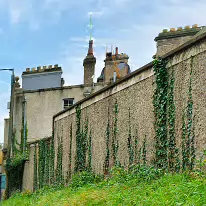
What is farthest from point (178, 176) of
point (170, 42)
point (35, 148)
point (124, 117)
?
point (35, 148)

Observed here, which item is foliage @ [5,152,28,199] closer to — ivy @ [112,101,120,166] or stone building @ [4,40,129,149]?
stone building @ [4,40,129,149]

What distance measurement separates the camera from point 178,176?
837 cm

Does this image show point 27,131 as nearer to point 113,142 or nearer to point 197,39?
point 113,142

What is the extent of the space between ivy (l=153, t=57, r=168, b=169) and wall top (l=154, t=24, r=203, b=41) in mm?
8887

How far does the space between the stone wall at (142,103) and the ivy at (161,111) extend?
316 mm

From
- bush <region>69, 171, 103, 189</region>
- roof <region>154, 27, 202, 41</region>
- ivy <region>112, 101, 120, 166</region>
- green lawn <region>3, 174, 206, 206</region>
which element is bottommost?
bush <region>69, 171, 103, 189</region>

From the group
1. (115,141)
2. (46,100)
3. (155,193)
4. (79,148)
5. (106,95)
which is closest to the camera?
(155,193)

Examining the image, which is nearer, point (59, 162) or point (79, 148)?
point (79, 148)

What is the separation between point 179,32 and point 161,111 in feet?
31.7

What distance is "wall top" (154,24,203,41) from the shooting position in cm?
1898

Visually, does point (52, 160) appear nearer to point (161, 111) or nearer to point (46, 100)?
point (161, 111)

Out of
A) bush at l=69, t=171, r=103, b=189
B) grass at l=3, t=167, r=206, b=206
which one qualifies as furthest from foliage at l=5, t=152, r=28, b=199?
grass at l=3, t=167, r=206, b=206

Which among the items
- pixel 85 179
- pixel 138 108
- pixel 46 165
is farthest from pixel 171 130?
pixel 46 165

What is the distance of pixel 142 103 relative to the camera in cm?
1142
